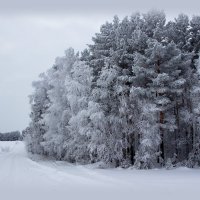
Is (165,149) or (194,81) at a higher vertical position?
(194,81)

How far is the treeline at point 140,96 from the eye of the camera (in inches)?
1258

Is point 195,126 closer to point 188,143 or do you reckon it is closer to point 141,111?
point 188,143

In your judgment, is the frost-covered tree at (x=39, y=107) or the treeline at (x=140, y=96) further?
the frost-covered tree at (x=39, y=107)

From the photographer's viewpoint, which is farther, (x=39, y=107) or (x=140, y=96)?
(x=39, y=107)

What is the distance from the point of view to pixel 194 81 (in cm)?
3347

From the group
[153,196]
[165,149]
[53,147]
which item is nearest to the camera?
[153,196]

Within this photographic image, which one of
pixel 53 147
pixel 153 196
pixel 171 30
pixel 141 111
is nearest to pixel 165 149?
pixel 141 111

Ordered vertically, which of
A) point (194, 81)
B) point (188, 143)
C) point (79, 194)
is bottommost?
point (79, 194)

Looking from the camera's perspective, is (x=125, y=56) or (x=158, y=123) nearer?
(x=158, y=123)

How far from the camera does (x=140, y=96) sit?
108 ft

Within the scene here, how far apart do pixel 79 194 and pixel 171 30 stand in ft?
78.6

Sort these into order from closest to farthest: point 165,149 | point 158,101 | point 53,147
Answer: point 158,101, point 165,149, point 53,147

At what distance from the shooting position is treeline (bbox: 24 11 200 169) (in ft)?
105

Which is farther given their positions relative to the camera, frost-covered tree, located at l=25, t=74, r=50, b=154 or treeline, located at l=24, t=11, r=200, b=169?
frost-covered tree, located at l=25, t=74, r=50, b=154
